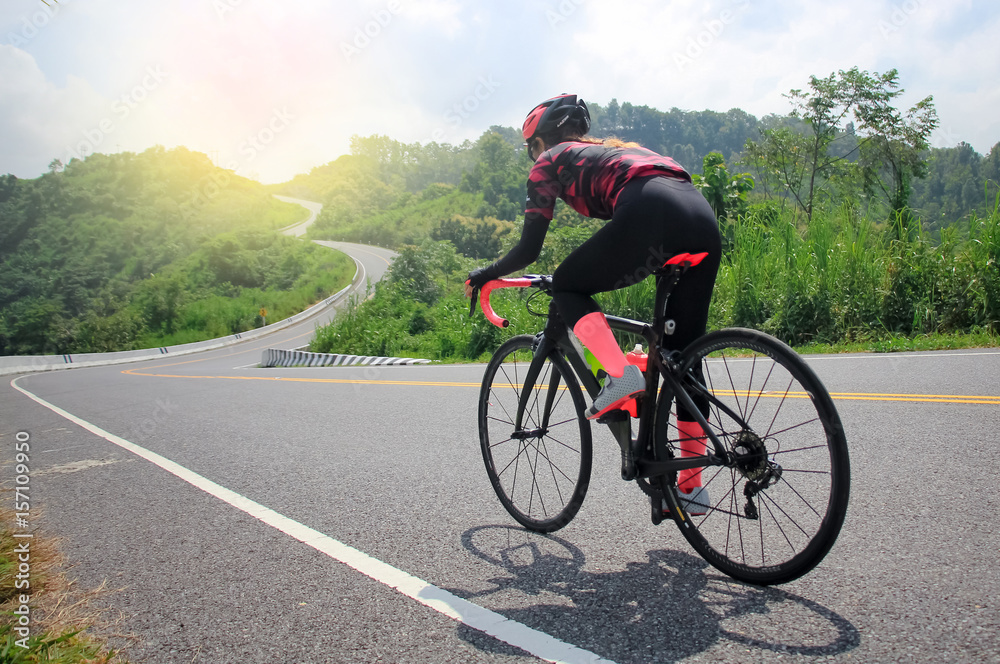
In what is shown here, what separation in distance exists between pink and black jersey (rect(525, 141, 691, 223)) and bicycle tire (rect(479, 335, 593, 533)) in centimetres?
75

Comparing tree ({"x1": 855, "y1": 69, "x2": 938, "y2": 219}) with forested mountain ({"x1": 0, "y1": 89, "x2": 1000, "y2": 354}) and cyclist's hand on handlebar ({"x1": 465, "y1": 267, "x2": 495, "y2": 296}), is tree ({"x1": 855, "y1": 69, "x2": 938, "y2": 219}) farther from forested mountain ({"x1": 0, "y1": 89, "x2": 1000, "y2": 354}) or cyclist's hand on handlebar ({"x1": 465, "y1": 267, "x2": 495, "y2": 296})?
cyclist's hand on handlebar ({"x1": 465, "y1": 267, "x2": 495, "y2": 296})

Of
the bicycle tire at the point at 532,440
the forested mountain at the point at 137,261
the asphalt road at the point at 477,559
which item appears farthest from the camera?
the forested mountain at the point at 137,261

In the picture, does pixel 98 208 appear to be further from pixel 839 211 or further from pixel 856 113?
pixel 839 211

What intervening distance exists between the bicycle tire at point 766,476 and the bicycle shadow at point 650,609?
0.41ft

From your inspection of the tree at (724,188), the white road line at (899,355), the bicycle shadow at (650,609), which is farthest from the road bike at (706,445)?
the tree at (724,188)

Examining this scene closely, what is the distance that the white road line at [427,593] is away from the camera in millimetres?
2100

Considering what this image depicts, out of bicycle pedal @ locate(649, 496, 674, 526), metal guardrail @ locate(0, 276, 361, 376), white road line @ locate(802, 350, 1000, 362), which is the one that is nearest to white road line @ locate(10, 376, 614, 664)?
bicycle pedal @ locate(649, 496, 674, 526)

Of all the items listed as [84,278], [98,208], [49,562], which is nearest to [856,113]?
[49,562]

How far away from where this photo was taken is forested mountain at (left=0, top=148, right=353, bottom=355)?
66.5 m

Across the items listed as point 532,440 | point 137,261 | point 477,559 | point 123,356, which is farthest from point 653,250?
point 137,261

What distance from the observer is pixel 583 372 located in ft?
9.76

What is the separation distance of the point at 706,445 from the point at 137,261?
107m

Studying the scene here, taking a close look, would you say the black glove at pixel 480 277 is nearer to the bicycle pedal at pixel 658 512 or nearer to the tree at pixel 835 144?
the bicycle pedal at pixel 658 512

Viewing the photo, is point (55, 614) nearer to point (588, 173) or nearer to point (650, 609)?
point (650, 609)
